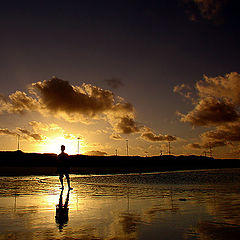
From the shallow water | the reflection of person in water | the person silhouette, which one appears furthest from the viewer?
the person silhouette

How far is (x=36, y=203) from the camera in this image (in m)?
10.6

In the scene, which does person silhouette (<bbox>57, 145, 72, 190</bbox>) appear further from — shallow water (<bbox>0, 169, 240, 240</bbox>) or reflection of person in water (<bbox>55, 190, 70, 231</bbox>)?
reflection of person in water (<bbox>55, 190, 70, 231</bbox>)

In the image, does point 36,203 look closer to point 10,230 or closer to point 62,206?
point 62,206

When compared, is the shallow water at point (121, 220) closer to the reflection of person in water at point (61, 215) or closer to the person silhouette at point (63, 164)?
the reflection of person in water at point (61, 215)


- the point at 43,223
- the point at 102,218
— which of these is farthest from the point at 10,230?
the point at 102,218

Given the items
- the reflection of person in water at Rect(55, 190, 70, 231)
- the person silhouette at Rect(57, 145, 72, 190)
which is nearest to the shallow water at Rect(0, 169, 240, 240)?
the reflection of person in water at Rect(55, 190, 70, 231)

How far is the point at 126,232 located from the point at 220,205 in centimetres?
481

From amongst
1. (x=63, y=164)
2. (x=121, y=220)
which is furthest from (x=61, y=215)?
(x=63, y=164)

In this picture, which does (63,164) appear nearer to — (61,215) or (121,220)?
(61,215)

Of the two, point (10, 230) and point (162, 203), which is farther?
point (162, 203)

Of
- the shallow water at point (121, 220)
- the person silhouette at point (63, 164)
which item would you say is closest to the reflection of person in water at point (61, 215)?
the shallow water at point (121, 220)

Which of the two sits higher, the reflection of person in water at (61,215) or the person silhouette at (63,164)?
the person silhouette at (63,164)

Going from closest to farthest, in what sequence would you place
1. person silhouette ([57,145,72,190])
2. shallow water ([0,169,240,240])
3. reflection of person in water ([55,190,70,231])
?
shallow water ([0,169,240,240])
reflection of person in water ([55,190,70,231])
person silhouette ([57,145,72,190])

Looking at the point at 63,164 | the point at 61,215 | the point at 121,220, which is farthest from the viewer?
the point at 63,164
